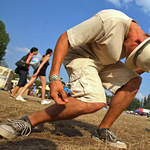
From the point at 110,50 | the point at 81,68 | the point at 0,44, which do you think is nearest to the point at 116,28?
the point at 110,50

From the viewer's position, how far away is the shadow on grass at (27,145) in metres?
1.27

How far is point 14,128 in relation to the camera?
1.59 meters

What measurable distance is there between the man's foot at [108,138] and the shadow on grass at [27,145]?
2.53ft

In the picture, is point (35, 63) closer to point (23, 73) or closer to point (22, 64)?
point (22, 64)

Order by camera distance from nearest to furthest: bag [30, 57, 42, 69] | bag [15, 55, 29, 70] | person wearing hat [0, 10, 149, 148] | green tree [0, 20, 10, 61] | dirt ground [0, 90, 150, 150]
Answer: dirt ground [0, 90, 150, 150]
person wearing hat [0, 10, 149, 148]
bag [15, 55, 29, 70]
bag [30, 57, 42, 69]
green tree [0, 20, 10, 61]

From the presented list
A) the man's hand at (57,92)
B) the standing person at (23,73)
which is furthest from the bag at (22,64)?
the man's hand at (57,92)

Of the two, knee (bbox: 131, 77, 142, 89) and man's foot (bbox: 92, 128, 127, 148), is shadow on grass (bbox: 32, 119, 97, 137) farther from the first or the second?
knee (bbox: 131, 77, 142, 89)

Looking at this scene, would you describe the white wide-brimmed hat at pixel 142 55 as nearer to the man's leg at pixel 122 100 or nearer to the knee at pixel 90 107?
the man's leg at pixel 122 100

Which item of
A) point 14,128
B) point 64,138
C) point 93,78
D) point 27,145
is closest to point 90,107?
point 93,78

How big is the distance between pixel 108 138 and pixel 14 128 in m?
1.19

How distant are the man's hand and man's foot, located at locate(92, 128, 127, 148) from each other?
2.65ft

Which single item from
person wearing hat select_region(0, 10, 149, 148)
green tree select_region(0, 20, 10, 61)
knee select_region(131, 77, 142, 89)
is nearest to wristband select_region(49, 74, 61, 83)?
person wearing hat select_region(0, 10, 149, 148)

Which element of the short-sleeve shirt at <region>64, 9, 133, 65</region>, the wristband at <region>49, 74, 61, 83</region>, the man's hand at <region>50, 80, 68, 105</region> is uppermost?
the short-sleeve shirt at <region>64, 9, 133, 65</region>

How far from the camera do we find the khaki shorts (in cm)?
172
